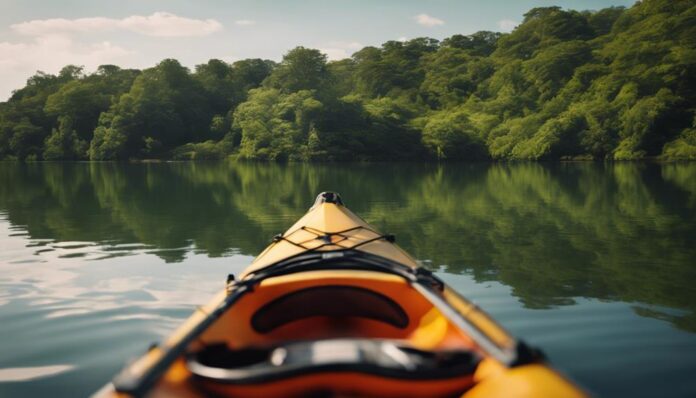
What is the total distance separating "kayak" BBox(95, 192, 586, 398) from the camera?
2164 mm

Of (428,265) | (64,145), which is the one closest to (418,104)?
(64,145)

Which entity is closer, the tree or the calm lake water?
the calm lake water

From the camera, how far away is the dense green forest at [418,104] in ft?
150

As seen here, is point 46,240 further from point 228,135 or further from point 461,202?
point 228,135

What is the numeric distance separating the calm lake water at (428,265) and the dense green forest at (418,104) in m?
33.7

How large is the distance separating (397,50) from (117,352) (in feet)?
248

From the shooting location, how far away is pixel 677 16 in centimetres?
4938

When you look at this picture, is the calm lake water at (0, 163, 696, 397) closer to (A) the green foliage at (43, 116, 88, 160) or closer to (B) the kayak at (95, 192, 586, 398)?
(B) the kayak at (95, 192, 586, 398)

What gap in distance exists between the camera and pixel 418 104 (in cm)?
6588

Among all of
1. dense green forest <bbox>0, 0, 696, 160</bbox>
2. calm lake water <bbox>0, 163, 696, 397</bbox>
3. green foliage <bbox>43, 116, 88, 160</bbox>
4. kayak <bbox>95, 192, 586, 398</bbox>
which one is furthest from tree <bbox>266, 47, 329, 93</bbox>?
kayak <bbox>95, 192, 586, 398</bbox>

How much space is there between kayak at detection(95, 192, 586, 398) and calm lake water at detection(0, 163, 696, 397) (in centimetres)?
135

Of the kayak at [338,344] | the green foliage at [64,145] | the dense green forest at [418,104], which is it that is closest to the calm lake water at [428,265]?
the kayak at [338,344]

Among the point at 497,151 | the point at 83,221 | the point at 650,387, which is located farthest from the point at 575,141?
the point at 650,387

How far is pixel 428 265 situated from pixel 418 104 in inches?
2364
